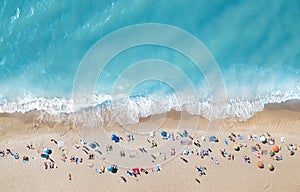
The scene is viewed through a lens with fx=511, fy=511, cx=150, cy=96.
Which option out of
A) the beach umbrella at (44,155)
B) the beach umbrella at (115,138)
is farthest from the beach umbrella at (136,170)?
the beach umbrella at (44,155)

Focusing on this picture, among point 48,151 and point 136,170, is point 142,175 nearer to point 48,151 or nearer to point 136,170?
point 136,170

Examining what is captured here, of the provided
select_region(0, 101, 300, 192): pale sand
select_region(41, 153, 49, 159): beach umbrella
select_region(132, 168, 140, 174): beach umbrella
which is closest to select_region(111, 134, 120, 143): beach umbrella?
select_region(0, 101, 300, 192): pale sand

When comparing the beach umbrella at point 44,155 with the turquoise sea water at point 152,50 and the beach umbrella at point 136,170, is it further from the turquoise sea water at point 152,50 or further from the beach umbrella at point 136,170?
the beach umbrella at point 136,170

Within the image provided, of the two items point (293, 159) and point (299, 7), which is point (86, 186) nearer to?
point (293, 159)

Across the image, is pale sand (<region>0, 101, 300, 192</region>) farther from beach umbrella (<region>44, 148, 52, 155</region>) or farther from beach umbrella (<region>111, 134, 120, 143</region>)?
beach umbrella (<region>111, 134, 120, 143</region>)

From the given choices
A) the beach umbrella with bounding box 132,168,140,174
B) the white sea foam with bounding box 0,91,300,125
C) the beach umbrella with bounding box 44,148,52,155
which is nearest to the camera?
the beach umbrella with bounding box 132,168,140,174

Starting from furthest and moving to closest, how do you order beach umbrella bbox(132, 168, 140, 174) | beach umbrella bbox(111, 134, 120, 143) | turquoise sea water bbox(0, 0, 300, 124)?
turquoise sea water bbox(0, 0, 300, 124) < beach umbrella bbox(111, 134, 120, 143) < beach umbrella bbox(132, 168, 140, 174)
